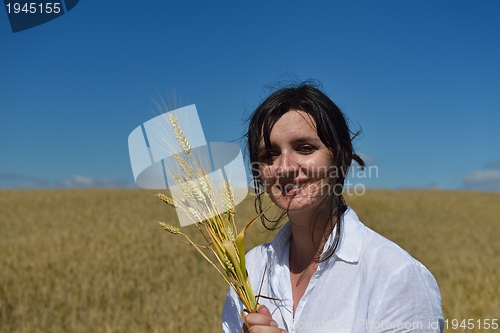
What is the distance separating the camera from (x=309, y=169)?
1.71 meters

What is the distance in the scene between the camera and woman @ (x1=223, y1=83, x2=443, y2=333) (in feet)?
5.12

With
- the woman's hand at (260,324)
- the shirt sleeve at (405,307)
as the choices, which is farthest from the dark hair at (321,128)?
the woman's hand at (260,324)

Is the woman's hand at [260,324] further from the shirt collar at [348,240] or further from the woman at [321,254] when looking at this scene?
the shirt collar at [348,240]

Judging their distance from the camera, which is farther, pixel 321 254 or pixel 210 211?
pixel 321 254

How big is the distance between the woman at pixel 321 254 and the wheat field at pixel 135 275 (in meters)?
0.55

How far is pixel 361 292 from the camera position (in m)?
1.64

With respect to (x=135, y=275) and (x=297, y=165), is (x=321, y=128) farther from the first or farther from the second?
(x=135, y=275)

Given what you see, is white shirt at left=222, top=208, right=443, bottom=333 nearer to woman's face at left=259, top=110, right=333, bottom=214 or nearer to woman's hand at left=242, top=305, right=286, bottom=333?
woman's hand at left=242, top=305, right=286, bottom=333

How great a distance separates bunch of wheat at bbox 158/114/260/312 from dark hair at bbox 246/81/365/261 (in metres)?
0.37

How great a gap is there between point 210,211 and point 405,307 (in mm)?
768

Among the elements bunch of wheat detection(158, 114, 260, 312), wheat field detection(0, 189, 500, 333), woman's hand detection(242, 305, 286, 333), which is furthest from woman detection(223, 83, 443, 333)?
wheat field detection(0, 189, 500, 333)

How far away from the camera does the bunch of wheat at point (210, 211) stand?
4.91 ft

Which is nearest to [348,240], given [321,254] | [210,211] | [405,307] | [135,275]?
[321,254]

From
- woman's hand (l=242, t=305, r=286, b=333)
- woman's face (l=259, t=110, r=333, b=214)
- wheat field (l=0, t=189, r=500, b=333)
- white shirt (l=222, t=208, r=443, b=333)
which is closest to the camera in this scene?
woman's hand (l=242, t=305, r=286, b=333)
